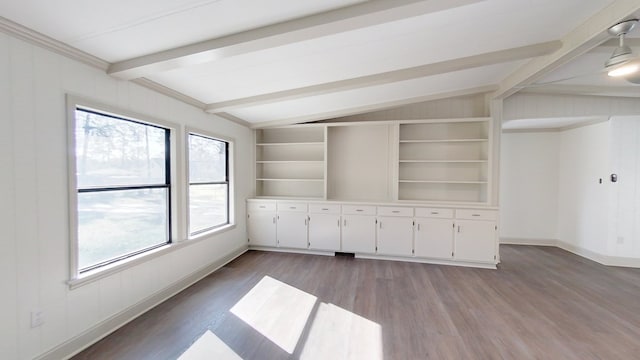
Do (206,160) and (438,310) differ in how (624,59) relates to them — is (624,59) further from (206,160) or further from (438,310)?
(206,160)

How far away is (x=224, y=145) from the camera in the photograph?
4211mm

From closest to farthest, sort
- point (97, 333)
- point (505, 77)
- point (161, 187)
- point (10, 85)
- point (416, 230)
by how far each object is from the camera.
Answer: point (10, 85) < point (97, 333) < point (161, 187) < point (505, 77) < point (416, 230)

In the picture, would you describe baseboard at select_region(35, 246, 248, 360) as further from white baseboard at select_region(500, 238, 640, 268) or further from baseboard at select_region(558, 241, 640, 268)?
baseboard at select_region(558, 241, 640, 268)

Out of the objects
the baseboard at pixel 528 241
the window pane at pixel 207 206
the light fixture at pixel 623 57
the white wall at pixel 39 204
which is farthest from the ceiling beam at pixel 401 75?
the baseboard at pixel 528 241

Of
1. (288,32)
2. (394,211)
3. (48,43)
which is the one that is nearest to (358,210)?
(394,211)

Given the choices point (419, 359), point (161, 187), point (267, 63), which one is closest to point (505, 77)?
point (267, 63)

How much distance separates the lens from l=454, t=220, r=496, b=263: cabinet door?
393 centimetres

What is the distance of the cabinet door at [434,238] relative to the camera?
4059 millimetres

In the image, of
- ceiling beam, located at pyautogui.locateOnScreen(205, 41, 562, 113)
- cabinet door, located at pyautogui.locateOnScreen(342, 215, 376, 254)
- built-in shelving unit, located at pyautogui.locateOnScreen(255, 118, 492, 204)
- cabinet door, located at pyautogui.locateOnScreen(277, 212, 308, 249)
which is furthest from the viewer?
cabinet door, located at pyautogui.locateOnScreen(277, 212, 308, 249)

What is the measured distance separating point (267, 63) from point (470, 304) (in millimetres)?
3263

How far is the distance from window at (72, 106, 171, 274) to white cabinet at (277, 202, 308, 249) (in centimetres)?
194

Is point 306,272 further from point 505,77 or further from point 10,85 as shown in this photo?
point 505,77

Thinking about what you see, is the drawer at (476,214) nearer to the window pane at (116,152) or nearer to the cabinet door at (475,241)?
the cabinet door at (475,241)

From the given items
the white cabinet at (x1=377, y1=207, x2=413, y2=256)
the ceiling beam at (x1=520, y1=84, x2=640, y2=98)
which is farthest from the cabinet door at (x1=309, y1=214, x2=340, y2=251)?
the ceiling beam at (x1=520, y1=84, x2=640, y2=98)
